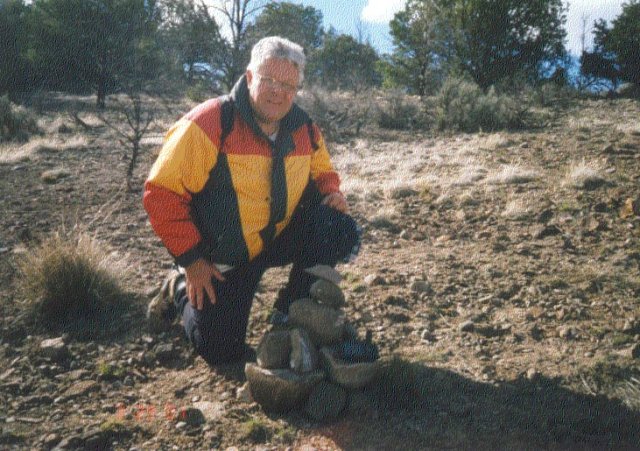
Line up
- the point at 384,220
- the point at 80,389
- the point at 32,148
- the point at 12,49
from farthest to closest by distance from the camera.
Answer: the point at 12,49, the point at 32,148, the point at 384,220, the point at 80,389

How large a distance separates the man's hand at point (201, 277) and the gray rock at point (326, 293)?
0.49 metres

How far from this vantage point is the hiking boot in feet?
9.30

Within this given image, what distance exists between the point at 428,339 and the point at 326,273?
26.0 inches

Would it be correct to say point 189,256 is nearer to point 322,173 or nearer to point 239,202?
point 239,202

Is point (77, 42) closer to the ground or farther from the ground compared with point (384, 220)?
farther from the ground

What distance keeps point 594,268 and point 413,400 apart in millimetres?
1892

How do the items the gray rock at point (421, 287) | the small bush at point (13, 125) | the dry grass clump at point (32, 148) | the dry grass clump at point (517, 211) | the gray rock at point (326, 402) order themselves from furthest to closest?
the small bush at point (13, 125)
the dry grass clump at point (32, 148)
the dry grass clump at point (517, 211)
the gray rock at point (421, 287)
the gray rock at point (326, 402)

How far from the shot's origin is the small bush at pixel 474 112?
31.6ft

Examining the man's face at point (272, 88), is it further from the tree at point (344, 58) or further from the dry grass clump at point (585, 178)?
the tree at point (344, 58)

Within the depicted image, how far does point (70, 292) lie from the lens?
2912 mm

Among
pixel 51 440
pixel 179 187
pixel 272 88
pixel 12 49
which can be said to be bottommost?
pixel 51 440

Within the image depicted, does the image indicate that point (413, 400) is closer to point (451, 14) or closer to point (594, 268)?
point (594, 268)

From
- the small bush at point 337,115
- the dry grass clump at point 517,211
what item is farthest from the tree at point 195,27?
the dry grass clump at point 517,211

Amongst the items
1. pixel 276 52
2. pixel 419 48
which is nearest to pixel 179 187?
pixel 276 52
